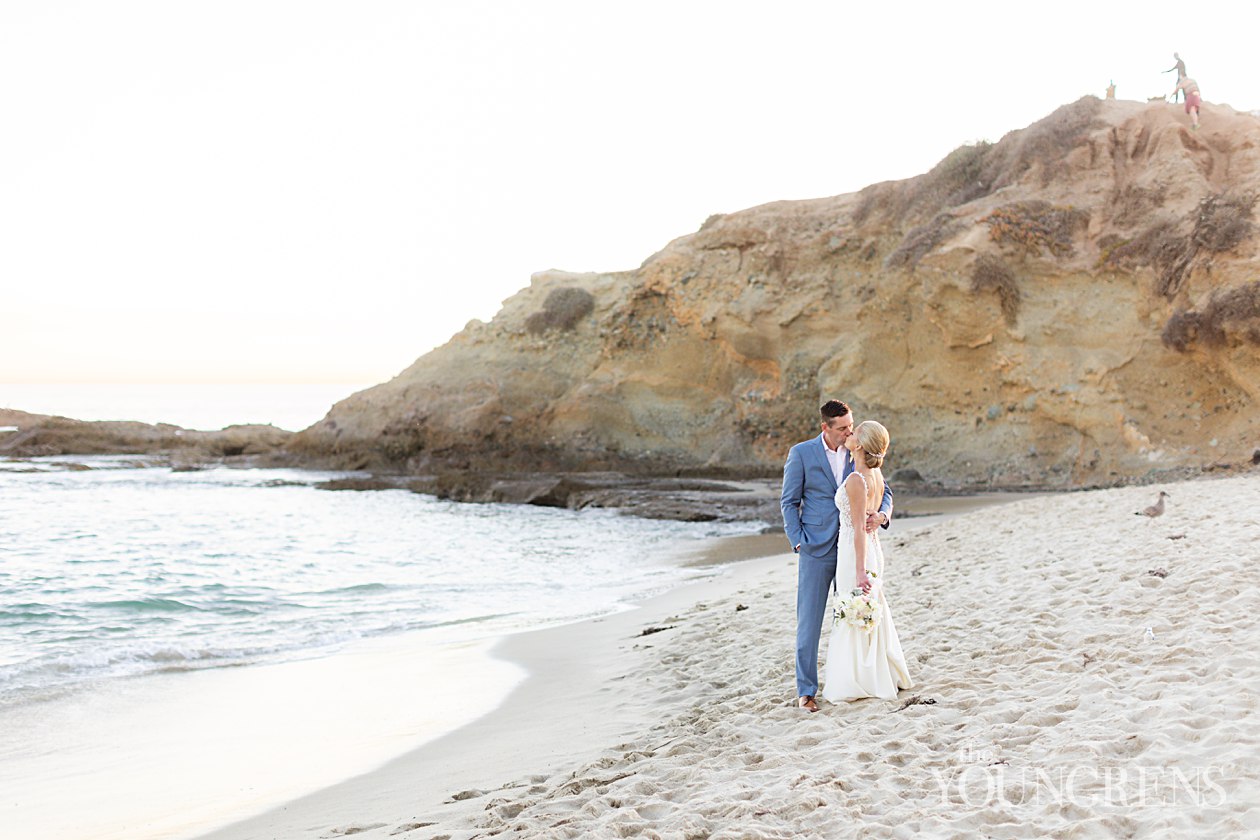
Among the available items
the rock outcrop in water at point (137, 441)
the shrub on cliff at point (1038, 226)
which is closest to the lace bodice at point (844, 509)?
the shrub on cliff at point (1038, 226)

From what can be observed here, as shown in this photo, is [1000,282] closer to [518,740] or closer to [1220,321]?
[1220,321]

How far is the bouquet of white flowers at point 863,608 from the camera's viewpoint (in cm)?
442

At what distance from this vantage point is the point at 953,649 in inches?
205

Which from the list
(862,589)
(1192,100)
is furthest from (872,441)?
Answer: (1192,100)

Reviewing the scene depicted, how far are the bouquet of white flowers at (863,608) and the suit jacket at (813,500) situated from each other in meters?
0.26

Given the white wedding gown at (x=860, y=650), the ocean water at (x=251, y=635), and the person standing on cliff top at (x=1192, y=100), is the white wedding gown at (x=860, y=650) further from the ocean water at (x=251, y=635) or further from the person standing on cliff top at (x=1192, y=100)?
the person standing on cliff top at (x=1192, y=100)

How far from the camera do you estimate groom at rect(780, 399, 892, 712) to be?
458 cm

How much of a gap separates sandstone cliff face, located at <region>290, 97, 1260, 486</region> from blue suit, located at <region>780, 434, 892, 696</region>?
1464 cm

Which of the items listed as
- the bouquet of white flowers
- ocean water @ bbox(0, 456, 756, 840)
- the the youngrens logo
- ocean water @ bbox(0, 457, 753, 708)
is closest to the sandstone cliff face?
ocean water @ bbox(0, 457, 753, 708)

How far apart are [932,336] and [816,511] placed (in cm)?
1923

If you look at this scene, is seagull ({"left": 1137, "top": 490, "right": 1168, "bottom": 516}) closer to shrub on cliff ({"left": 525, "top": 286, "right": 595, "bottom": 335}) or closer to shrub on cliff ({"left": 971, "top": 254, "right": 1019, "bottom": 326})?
shrub on cliff ({"left": 971, "top": 254, "right": 1019, "bottom": 326})

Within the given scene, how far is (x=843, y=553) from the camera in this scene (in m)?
4.54

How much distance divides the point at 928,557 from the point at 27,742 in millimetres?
7452

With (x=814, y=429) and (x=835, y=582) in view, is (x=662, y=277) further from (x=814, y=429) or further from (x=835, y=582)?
(x=835, y=582)
